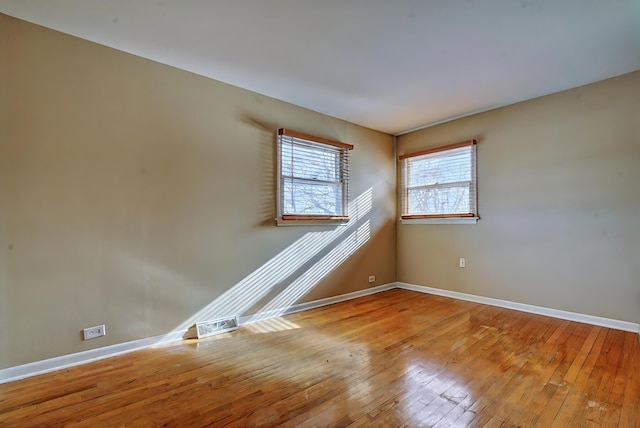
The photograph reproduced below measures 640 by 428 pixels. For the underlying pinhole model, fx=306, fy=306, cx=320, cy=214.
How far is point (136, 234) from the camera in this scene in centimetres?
269

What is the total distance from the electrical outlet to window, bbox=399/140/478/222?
4100 mm

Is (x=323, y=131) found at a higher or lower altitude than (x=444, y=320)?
higher

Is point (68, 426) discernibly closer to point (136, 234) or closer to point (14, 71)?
point (136, 234)

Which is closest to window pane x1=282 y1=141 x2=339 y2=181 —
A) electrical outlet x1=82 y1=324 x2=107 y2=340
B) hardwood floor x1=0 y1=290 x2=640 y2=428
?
hardwood floor x1=0 y1=290 x2=640 y2=428

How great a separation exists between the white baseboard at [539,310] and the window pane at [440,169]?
1.62 metres

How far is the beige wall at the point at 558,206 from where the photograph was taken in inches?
121

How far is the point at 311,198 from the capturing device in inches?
155

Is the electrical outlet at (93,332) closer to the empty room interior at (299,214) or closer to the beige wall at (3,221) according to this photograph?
the empty room interior at (299,214)

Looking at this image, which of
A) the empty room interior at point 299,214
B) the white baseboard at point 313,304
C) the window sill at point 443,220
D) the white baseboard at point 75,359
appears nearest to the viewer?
the empty room interior at point 299,214

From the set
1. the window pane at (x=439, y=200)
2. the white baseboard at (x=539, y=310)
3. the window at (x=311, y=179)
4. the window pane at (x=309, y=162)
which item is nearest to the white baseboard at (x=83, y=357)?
the window at (x=311, y=179)

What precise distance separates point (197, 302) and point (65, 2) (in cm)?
253

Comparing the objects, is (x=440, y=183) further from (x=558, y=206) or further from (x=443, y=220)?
(x=558, y=206)

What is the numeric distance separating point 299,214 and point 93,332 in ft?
7.43

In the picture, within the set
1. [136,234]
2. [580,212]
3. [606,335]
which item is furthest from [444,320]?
[136,234]
